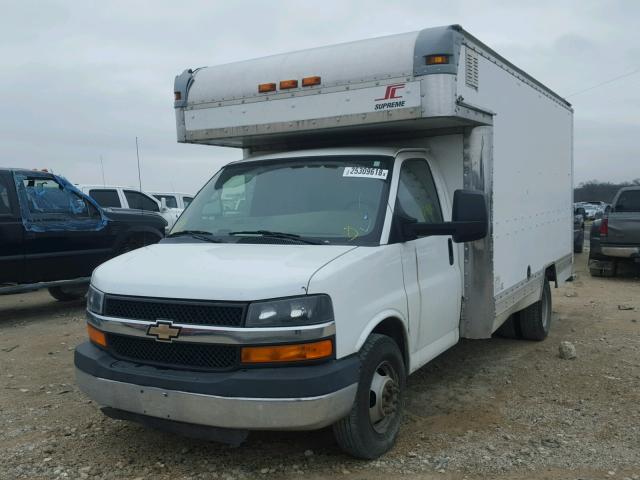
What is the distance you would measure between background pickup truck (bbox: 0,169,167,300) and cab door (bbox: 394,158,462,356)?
587cm

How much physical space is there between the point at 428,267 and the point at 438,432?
1182mm

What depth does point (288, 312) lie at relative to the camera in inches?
127

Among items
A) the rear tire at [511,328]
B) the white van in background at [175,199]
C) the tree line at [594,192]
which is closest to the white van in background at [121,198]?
the white van in background at [175,199]

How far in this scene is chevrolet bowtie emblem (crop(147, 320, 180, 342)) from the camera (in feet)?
11.1

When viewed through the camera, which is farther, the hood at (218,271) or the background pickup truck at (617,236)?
the background pickup truck at (617,236)

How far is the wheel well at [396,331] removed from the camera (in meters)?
3.97

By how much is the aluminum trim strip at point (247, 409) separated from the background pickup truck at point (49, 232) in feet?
18.4

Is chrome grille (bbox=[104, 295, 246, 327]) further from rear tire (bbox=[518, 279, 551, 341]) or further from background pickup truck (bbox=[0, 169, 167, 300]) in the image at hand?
background pickup truck (bbox=[0, 169, 167, 300])

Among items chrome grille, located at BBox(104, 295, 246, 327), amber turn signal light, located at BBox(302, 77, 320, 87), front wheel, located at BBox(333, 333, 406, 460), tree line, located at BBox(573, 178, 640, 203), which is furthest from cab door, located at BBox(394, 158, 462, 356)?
tree line, located at BBox(573, 178, 640, 203)

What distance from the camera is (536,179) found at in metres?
6.47

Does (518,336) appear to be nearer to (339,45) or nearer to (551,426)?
(551,426)

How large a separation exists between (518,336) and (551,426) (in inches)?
109

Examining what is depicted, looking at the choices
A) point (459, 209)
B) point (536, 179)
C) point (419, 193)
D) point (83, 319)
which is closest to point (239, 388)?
point (459, 209)

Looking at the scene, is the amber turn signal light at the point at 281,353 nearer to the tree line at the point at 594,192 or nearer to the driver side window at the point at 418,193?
the driver side window at the point at 418,193
